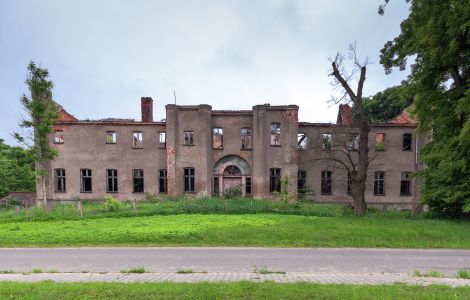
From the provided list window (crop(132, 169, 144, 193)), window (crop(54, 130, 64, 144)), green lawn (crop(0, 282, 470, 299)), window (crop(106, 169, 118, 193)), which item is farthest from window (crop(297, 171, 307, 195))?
green lawn (crop(0, 282, 470, 299))

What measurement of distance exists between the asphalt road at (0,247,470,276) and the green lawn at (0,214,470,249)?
0.90 m

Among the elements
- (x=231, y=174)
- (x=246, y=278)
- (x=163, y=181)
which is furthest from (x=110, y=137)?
(x=246, y=278)

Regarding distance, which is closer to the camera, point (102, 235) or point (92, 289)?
point (92, 289)

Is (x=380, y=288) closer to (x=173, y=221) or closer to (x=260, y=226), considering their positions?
(x=260, y=226)

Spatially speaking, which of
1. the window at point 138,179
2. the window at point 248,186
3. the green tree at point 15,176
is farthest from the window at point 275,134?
the green tree at point 15,176

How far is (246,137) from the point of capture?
91.2 ft

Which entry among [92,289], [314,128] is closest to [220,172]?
[314,128]

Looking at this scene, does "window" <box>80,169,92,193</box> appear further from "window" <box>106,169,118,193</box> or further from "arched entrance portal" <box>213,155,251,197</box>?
"arched entrance portal" <box>213,155,251,197</box>

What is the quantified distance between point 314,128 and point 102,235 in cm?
2057

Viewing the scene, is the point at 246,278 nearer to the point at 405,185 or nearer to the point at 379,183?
the point at 379,183

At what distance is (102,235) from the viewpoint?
1316 cm

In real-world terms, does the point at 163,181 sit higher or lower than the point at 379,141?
lower

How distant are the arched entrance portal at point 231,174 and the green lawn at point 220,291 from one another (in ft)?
68.8

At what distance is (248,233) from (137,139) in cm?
1815
